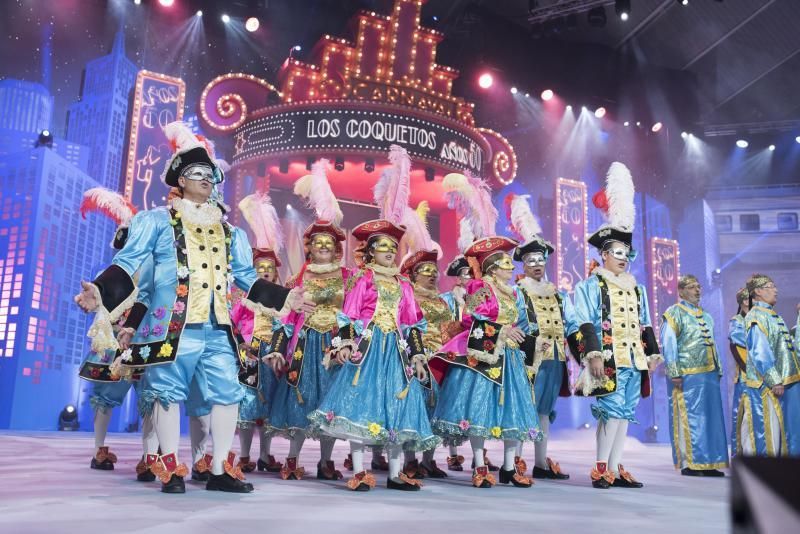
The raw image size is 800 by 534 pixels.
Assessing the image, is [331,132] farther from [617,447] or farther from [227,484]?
[227,484]

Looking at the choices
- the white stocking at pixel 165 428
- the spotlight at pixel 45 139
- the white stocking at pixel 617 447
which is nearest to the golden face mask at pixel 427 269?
the white stocking at pixel 617 447

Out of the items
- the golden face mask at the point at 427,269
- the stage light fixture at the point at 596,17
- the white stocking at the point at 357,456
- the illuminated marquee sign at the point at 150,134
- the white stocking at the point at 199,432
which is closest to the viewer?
the white stocking at the point at 357,456

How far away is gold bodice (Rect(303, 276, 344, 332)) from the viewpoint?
17.2ft

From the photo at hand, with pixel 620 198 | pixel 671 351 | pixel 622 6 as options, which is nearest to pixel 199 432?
pixel 620 198

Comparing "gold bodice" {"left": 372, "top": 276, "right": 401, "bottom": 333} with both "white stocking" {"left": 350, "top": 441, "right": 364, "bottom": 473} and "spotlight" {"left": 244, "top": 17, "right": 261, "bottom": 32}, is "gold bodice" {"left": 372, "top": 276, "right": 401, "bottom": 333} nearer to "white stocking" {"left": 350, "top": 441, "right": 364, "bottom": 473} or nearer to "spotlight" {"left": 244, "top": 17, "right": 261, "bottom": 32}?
"white stocking" {"left": 350, "top": 441, "right": 364, "bottom": 473}

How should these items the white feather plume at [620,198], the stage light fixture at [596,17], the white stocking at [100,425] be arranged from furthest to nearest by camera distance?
the stage light fixture at [596,17] < the white feather plume at [620,198] < the white stocking at [100,425]

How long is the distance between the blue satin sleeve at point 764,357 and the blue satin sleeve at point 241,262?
4487 mm

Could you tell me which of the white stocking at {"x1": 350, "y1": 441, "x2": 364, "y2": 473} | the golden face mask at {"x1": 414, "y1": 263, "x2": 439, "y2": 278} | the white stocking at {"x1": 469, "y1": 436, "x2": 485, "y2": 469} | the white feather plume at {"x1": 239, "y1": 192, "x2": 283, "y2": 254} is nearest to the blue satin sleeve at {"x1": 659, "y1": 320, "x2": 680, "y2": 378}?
the golden face mask at {"x1": 414, "y1": 263, "x2": 439, "y2": 278}

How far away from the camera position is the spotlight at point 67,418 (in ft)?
30.0

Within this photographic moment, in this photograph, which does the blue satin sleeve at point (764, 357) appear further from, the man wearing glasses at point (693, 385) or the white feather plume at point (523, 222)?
the white feather plume at point (523, 222)

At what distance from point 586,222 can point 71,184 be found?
895 cm

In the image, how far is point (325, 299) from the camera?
17.3ft

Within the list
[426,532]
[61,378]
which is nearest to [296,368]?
[426,532]

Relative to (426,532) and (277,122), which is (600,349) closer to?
(426,532)
